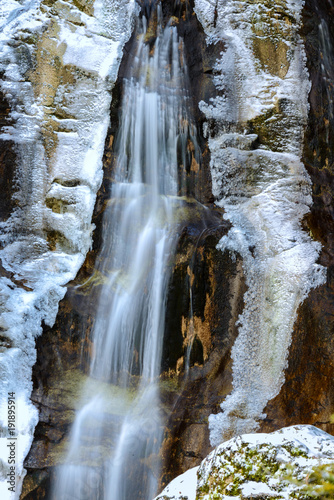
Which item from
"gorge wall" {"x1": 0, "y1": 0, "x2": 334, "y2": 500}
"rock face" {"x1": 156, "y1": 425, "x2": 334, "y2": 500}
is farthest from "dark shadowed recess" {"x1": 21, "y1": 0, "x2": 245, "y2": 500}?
"rock face" {"x1": 156, "y1": 425, "x2": 334, "y2": 500}

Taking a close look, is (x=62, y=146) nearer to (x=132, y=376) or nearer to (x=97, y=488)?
(x=132, y=376)

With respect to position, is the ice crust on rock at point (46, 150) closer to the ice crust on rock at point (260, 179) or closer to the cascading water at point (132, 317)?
the cascading water at point (132, 317)

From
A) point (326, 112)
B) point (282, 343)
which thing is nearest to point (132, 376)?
point (282, 343)

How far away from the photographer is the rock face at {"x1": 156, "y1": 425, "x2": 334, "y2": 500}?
1828mm

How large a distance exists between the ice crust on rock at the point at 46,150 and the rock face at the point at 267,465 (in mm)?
2416

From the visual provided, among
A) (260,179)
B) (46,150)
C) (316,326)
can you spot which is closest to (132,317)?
(316,326)

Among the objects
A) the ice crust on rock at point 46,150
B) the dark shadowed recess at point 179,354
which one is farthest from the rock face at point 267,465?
the ice crust on rock at point 46,150

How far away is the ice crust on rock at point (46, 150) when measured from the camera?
4.02m

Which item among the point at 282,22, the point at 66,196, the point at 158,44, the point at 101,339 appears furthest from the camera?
the point at 158,44

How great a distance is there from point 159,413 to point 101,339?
900mm

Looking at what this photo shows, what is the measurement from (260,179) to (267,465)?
3.44m

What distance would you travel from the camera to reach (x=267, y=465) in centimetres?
193

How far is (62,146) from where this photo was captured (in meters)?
5.01

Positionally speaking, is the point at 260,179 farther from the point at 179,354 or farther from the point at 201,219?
the point at 179,354
